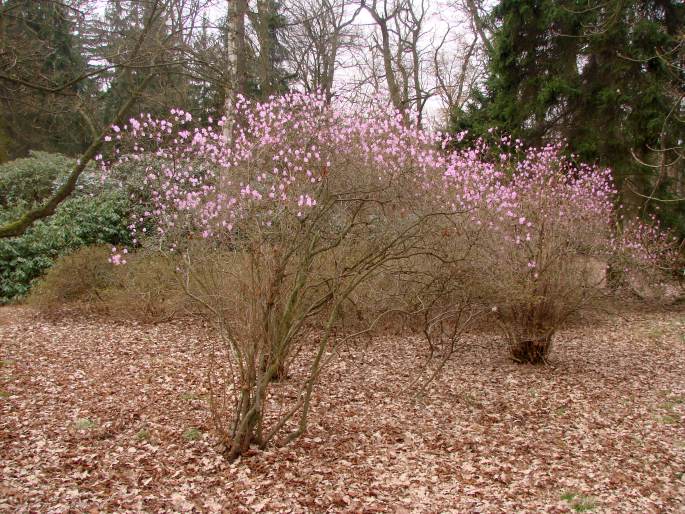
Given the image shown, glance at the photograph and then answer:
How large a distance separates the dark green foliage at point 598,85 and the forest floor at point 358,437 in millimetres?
5557

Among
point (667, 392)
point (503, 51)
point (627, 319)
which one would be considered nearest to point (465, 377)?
point (667, 392)

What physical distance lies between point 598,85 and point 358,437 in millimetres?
10319

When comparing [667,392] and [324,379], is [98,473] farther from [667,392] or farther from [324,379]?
[667,392]

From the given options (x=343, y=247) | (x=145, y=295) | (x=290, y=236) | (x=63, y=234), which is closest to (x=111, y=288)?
(x=145, y=295)

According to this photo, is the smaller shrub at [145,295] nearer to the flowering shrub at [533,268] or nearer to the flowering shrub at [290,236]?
the flowering shrub at [290,236]

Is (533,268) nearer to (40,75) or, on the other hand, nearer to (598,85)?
(40,75)

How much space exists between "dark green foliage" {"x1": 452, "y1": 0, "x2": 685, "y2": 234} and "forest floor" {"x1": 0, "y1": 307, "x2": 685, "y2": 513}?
5557 millimetres

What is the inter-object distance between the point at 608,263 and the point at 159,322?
7.52 meters

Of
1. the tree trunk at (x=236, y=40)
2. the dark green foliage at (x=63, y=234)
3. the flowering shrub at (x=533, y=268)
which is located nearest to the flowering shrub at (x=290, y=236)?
the dark green foliage at (x=63, y=234)

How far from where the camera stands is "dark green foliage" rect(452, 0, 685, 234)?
11344 mm

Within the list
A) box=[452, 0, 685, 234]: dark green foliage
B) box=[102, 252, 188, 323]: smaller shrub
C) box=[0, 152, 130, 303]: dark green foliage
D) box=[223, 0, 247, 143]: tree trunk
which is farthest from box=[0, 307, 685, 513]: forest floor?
box=[452, 0, 685, 234]: dark green foliage

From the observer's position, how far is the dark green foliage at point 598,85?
11344mm

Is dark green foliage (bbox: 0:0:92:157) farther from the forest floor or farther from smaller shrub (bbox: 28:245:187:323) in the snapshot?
the forest floor

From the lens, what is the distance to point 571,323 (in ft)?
31.0
